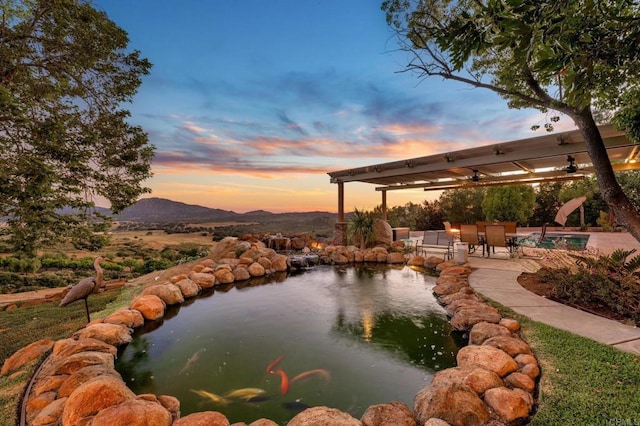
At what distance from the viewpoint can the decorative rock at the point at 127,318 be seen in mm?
4254

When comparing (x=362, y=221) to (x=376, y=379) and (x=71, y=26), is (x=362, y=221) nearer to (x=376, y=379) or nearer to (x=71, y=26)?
(x=376, y=379)

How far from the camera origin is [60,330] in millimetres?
4098

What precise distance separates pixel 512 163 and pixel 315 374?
7.79m

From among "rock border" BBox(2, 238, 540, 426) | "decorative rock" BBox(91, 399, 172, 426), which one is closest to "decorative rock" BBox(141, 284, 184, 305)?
"rock border" BBox(2, 238, 540, 426)

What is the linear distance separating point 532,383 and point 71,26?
739cm

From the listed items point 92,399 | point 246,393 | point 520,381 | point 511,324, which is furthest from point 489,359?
point 92,399

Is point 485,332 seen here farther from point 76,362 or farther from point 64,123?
point 64,123

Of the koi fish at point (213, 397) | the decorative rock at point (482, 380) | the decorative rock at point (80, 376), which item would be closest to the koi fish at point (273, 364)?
the koi fish at point (213, 397)

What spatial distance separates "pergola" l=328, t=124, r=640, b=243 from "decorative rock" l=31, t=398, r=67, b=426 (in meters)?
8.57

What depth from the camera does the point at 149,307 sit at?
15.9ft

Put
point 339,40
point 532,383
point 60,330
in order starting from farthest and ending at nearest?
point 339,40 < point 60,330 < point 532,383

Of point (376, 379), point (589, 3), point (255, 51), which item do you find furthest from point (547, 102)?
point (255, 51)

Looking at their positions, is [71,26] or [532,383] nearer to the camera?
[532,383]

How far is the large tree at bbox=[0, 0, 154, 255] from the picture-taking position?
369cm
